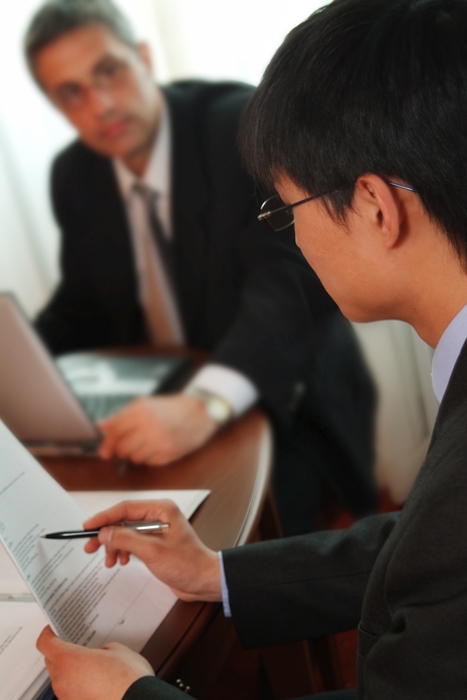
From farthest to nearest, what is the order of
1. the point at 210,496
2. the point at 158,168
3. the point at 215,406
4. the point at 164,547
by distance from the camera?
the point at 158,168, the point at 215,406, the point at 210,496, the point at 164,547

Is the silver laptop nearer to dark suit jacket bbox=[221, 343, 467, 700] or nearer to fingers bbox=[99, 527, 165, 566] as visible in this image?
fingers bbox=[99, 527, 165, 566]

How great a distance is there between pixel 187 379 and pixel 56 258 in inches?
41.1

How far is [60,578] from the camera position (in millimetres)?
640

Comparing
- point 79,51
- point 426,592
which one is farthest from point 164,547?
point 79,51

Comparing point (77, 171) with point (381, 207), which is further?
point (77, 171)

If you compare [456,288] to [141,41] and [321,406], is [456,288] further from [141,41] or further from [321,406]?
[141,41]

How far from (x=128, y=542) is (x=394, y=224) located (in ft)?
1.40

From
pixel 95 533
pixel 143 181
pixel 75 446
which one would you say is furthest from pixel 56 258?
pixel 95 533

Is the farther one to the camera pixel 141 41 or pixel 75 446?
pixel 141 41

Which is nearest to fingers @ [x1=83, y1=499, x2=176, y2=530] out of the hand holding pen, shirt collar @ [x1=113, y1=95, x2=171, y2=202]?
the hand holding pen

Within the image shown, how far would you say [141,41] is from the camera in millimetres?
1746

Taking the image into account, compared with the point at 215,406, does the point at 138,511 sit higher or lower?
higher

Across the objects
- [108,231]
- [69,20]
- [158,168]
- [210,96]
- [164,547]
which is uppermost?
[69,20]

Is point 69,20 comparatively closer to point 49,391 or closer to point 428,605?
point 49,391
